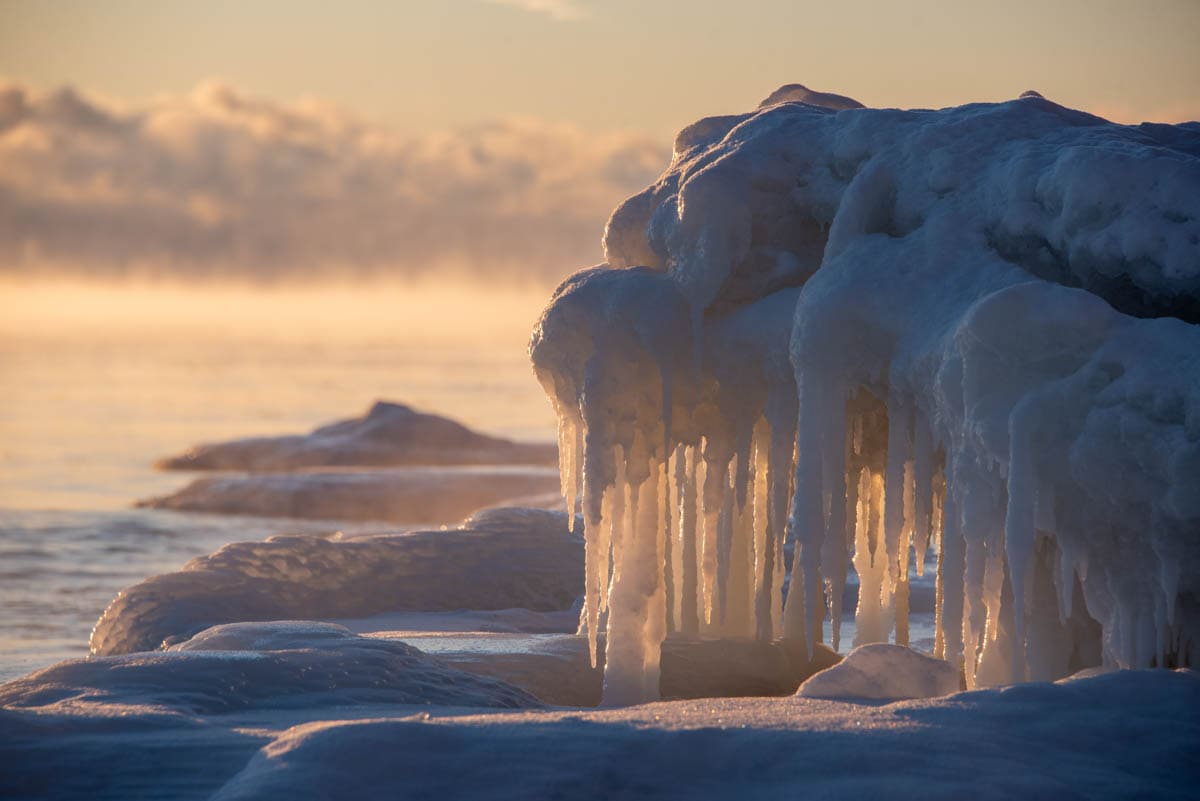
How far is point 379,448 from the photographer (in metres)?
42.0

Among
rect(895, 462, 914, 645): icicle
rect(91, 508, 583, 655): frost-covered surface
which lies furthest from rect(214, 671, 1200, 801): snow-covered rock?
rect(91, 508, 583, 655): frost-covered surface

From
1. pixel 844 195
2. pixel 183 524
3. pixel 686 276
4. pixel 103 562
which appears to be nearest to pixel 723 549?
pixel 686 276

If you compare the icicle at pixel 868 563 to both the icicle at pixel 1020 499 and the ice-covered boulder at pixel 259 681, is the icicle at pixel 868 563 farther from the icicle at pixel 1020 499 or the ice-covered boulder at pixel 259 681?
the icicle at pixel 1020 499

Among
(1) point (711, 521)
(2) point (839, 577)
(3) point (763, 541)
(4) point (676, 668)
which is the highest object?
(1) point (711, 521)

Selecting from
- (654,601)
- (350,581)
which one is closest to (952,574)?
(654,601)

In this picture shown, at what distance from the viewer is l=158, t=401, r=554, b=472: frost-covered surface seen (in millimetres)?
41781

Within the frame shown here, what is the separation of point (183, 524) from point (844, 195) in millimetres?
25611

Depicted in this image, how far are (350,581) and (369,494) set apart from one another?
719 inches

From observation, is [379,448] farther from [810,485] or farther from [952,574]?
[952,574]

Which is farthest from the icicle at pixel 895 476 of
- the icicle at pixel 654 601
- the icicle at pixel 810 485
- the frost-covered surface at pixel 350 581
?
the frost-covered surface at pixel 350 581

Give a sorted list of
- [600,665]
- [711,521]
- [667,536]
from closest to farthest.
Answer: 1. [600,665]
2. [667,536]
3. [711,521]

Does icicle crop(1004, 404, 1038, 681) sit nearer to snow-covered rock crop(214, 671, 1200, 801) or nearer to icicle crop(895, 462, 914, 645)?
snow-covered rock crop(214, 671, 1200, 801)

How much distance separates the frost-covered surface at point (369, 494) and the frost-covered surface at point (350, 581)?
1518 centimetres

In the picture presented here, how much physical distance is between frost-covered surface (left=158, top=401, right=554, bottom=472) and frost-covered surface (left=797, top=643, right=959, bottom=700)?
34.2 m
